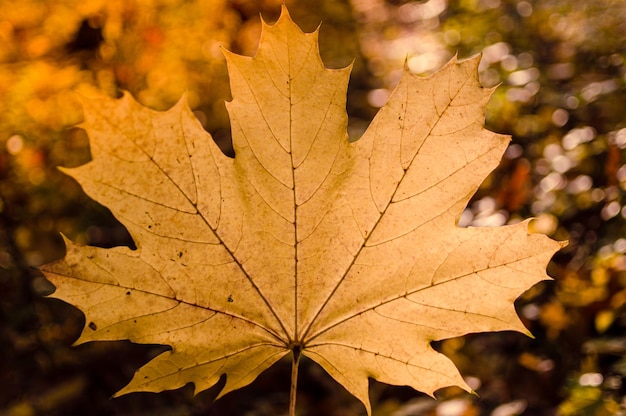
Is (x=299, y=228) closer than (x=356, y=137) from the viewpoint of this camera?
Yes

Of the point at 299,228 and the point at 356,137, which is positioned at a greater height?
the point at 356,137

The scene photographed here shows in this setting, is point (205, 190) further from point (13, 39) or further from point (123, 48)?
point (13, 39)

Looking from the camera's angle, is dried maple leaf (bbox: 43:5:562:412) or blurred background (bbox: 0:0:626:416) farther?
blurred background (bbox: 0:0:626:416)

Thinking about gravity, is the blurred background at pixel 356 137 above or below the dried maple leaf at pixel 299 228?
above

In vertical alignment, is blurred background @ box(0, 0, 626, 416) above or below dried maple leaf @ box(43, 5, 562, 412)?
above
